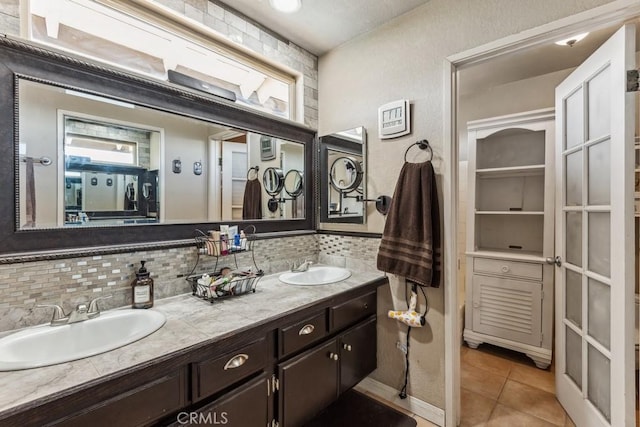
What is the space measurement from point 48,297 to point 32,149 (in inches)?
24.0

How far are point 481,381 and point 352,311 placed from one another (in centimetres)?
130

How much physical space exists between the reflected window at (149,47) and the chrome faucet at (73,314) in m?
1.10

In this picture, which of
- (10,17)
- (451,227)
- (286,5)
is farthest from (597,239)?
(10,17)

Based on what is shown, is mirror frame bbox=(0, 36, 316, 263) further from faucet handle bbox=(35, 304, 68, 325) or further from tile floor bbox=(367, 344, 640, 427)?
tile floor bbox=(367, 344, 640, 427)

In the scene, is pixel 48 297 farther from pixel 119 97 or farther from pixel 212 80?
pixel 212 80

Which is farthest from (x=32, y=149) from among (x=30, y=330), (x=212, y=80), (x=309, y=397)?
(x=309, y=397)

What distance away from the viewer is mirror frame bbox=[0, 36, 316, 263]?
1106 millimetres

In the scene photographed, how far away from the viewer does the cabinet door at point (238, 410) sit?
1000 mm

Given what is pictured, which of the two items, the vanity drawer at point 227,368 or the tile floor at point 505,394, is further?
the tile floor at point 505,394

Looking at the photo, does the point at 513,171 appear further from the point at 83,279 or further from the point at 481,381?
the point at 83,279

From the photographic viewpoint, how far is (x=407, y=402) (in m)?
1.86

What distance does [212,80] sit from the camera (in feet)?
5.95

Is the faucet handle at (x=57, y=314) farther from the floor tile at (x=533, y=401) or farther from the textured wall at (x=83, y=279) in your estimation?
the floor tile at (x=533, y=401)

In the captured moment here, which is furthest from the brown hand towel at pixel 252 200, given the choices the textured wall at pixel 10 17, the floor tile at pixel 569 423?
the floor tile at pixel 569 423
